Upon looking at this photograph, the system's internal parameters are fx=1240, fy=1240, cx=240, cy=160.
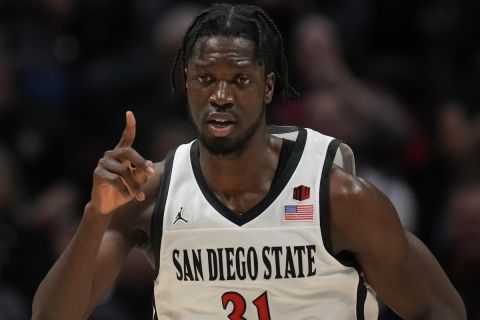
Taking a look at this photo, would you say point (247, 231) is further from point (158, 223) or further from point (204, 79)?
point (204, 79)

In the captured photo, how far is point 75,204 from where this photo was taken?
7.59 m

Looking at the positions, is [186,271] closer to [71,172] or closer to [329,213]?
[329,213]

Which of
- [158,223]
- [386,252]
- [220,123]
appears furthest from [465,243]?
[220,123]

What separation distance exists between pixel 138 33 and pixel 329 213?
4171 mm

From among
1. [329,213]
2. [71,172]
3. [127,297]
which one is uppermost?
[329,213]

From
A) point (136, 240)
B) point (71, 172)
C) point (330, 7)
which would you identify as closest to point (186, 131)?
point (71, 172)

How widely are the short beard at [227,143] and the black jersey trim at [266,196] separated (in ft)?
0.63

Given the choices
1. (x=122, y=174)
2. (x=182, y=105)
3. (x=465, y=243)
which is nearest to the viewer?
(x=122, y=174)

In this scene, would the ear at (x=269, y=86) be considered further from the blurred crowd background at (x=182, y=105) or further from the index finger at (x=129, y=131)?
the blurred crowd background at (x=182, y=105)

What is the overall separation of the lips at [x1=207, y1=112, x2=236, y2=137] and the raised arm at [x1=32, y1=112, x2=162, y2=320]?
262 millimetres

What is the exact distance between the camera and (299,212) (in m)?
4.52

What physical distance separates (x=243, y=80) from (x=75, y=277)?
3.02ft

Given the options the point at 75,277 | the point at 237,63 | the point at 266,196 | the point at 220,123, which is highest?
the point at 237,63

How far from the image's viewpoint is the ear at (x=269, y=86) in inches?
180
